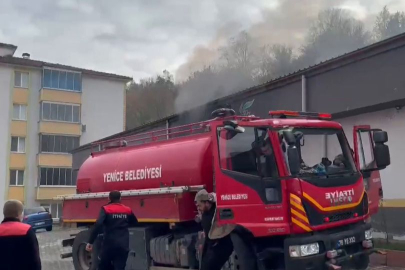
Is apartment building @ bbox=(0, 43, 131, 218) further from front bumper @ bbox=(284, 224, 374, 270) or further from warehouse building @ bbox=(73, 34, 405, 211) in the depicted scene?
front bumper @ bbox=(284, 224, 374, 270)

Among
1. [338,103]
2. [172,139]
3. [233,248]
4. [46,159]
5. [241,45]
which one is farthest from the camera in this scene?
[46,159]

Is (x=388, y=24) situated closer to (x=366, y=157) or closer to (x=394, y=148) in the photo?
(x=394, y=148)

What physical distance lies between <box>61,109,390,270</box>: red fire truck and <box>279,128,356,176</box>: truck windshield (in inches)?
0.7

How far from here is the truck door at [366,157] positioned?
27.2 ft

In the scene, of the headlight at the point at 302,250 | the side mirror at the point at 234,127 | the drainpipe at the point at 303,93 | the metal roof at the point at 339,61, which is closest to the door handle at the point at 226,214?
the headlight at the point at 302,250

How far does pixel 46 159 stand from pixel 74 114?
4.37 m

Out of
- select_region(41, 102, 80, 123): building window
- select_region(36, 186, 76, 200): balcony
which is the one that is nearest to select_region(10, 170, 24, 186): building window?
select_region(36, 186, 76, 200): balcony

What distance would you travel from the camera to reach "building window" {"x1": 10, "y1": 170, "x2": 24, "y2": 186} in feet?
125

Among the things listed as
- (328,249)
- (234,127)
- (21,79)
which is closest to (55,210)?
(21,79)

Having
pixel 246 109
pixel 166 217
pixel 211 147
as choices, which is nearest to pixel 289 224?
pixel 211 147

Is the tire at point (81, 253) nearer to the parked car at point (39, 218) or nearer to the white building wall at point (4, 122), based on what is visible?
the parked car at point (39, 218)

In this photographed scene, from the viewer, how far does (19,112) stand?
1543 inches

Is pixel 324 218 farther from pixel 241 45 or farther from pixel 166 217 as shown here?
pixel 241 45

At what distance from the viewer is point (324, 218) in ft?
23.4
